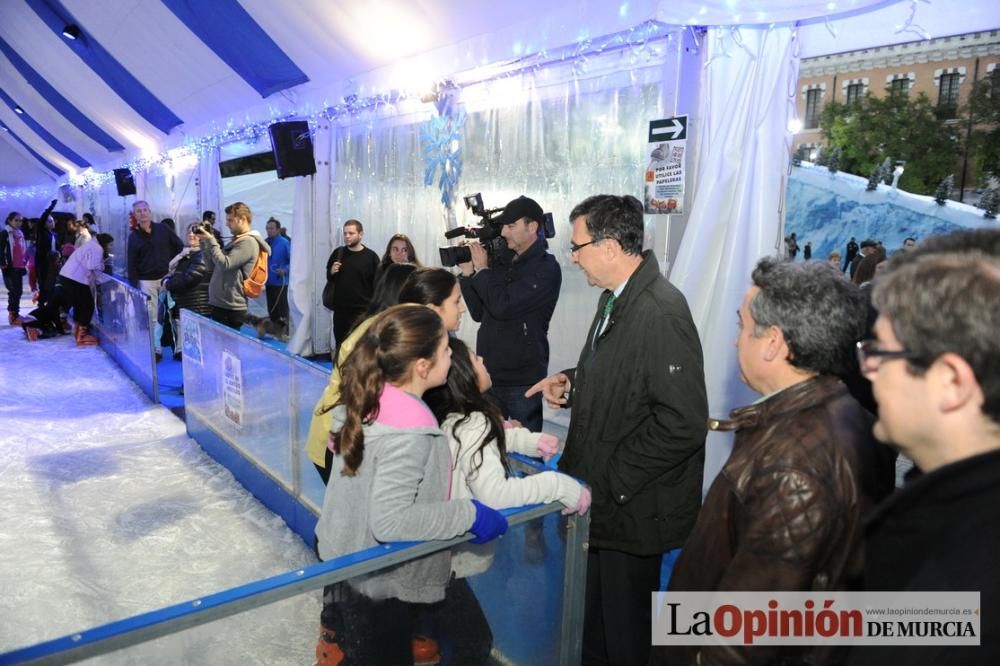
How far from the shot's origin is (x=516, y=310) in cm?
335

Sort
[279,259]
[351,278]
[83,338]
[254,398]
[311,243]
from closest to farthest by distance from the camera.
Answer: [254,398] < [351,278] < [311,243] < [279,259] < [83,338]

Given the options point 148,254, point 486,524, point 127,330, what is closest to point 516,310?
point 486,524

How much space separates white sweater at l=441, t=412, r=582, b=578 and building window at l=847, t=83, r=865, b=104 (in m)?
34.6

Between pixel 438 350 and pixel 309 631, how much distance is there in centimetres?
74

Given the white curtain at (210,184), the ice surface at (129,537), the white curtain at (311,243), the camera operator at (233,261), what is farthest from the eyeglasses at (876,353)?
the white curtain at (210,184)

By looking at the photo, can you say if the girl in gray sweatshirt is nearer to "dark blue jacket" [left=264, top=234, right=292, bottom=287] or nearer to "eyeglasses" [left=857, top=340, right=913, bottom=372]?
"eyeglasses" [left=857, top=340, right=913, bottom=372]

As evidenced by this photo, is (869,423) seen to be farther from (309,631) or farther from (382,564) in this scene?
(309,631)

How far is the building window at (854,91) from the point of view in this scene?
31.6 m

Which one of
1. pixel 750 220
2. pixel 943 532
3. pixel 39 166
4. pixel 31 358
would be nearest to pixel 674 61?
pixel 750 220

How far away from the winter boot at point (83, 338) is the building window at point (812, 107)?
3325 cm

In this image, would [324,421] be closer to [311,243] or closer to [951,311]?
[951,311]

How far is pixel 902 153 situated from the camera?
2480 cm

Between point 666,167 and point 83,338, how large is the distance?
8.70 metres

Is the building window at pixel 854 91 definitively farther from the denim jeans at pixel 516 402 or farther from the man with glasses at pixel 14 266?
the denim jeans at pixel 516 402
